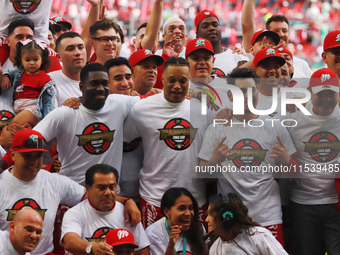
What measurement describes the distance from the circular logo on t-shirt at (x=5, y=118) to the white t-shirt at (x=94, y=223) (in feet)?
4.63

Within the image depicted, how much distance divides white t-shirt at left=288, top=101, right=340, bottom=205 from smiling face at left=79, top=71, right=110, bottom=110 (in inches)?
63.5

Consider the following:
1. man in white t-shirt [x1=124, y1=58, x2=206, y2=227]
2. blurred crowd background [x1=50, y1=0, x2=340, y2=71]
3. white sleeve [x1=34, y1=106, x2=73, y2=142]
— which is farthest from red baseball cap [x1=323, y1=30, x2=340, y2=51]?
blurred crowd background [x1=50, y1=0, x2=340, y2=71]

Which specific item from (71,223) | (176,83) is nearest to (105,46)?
(176,83)

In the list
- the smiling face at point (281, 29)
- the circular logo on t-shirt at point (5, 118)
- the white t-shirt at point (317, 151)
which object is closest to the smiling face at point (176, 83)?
the white t-shirt at point (317, 151)

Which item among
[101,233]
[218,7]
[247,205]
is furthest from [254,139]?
[218,7]

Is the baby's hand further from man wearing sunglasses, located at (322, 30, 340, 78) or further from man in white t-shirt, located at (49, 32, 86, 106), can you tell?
man wearing sunglasses, located at (322, 30, 340, 78)

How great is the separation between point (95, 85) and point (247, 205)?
160cm

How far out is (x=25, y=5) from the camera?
18.6 ft

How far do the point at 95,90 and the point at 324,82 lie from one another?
6.33 ft

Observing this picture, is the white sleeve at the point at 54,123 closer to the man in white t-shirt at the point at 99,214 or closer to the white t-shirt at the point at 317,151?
the man in white t-shirt at the point at 99,214

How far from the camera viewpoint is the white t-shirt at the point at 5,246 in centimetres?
355

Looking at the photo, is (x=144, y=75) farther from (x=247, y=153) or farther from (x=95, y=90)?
(x=247, y=153)

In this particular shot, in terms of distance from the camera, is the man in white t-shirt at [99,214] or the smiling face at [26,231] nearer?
the smiling face at [26,231]

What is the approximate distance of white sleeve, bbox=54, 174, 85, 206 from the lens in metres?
4.07
